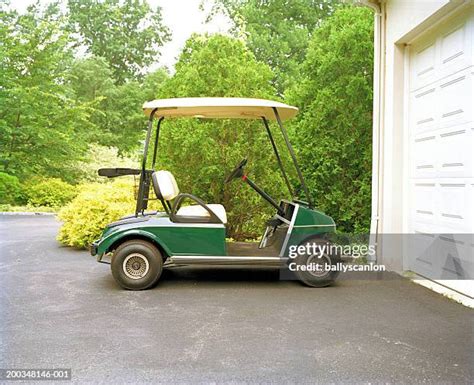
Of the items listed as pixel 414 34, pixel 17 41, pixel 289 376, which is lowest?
pixel 289 376

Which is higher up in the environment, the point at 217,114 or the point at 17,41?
the point at 17,41

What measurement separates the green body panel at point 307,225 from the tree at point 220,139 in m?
2.01

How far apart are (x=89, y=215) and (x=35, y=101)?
734 centimetres

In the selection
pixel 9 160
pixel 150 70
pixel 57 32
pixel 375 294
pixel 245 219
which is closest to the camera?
pixel 375 294

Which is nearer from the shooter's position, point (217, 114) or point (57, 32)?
point (217, 114)

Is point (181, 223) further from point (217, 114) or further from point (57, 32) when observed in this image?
point (57, 32)

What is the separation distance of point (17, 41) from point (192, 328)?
→ 39.5 ft

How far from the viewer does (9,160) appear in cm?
1176

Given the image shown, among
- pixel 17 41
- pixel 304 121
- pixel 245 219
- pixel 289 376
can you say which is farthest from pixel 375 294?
pixel 17 41

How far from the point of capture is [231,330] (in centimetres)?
300

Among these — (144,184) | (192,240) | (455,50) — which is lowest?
(192,240)

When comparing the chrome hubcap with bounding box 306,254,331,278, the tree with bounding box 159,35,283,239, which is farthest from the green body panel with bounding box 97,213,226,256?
the tree with bounding box 159,35,283,239

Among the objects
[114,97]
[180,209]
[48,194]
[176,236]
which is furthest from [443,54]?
[114,97]
